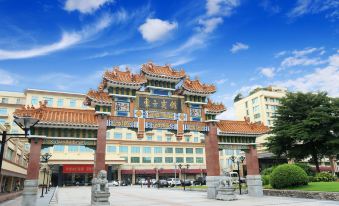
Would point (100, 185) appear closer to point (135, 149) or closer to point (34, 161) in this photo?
point (34, 161)

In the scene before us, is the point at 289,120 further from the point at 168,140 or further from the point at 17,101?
the point at 17,101

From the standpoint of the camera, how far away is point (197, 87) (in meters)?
21.0

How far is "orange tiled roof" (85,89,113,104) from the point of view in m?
17.5

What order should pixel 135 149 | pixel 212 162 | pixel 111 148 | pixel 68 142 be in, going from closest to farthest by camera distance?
pixel 68 142 < pixel 212 162 < pixel 111 148 < pixel 135 149

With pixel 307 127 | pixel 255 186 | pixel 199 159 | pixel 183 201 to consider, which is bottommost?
pixel 183 201

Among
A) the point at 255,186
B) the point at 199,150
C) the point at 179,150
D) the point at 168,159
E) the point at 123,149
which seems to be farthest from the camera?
the point at 199,150

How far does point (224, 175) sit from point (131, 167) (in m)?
42.6

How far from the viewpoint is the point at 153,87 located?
19547 millimetres

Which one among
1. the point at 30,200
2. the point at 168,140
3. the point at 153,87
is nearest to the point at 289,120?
the point at 153,87

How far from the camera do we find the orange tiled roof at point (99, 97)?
17.5 meters

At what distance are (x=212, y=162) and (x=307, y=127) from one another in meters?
17.5

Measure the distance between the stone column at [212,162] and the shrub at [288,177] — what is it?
5.37 metres

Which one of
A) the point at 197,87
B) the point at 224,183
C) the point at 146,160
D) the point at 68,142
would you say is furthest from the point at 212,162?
the point at 146,160

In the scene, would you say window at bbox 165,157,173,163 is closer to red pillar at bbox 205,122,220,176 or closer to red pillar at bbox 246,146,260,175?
red pillar at bbox 246,146,260,175
